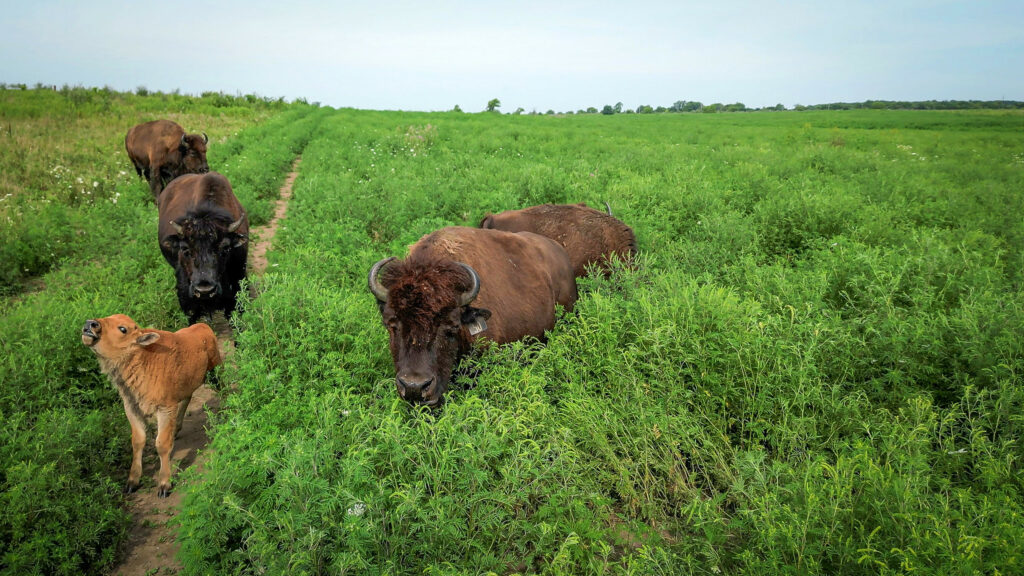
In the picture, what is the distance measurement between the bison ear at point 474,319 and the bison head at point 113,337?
2782mm

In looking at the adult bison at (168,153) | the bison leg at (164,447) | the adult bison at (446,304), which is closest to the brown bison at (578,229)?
the adult bison at (446,304)

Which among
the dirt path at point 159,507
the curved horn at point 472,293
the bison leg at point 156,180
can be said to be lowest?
the dirt path at point 159,507

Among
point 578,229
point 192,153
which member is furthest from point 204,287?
point 192,153

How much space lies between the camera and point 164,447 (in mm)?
4172

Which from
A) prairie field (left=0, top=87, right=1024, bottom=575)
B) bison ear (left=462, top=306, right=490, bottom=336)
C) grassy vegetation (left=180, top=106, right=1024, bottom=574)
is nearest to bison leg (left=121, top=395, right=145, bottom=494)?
prairie field (left=0, top=87, right=1024, bottom=575)

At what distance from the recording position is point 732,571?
2607 millimetres

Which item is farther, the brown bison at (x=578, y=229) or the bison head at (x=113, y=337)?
the brown bison at (x=578, y=229)

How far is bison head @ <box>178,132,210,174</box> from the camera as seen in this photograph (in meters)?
12.2

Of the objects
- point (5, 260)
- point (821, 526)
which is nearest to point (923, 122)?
point (821, 526)

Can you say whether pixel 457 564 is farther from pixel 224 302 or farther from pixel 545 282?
pixel 224 302

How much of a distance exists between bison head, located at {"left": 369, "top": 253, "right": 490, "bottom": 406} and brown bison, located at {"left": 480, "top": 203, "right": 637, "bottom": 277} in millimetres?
2902

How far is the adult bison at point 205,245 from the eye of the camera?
244 inches

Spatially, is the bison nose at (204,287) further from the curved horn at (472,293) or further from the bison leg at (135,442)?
the curved horn at (472,293)

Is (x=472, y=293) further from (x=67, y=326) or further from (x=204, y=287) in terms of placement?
(x=67, y=326)
